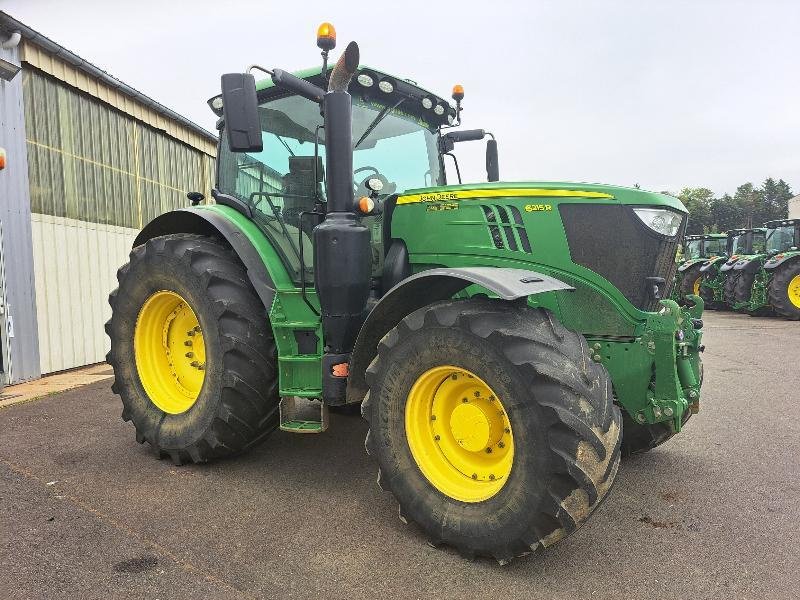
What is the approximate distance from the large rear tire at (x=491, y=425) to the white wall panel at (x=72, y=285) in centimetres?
522

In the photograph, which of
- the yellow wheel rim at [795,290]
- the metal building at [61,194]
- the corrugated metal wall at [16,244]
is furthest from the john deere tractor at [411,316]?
the yellow wheel rim at [795,290]

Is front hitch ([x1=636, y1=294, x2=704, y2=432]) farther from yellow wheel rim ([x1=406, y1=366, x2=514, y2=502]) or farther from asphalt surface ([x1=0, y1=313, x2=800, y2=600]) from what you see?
yellow wheel rim ([x1=406, y1=366, x2=514, y2=502])

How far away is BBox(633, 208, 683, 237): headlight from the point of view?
299 cm

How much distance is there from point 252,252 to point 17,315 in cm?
393

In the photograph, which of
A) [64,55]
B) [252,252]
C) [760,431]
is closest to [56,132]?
[64,55]

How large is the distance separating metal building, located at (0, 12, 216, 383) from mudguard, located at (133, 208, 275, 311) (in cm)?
273

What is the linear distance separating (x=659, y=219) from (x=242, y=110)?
2145 millimetres

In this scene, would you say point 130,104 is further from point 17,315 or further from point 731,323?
point 731,323

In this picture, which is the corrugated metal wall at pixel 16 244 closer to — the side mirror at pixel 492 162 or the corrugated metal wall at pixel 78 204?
the corrugated metal wall at pixel 78 204

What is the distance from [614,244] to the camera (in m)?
2.97

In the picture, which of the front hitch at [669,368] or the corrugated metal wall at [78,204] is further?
the corrugated metal wall at [78,204]

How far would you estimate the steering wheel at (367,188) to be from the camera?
11.6ft

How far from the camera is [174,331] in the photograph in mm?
4094

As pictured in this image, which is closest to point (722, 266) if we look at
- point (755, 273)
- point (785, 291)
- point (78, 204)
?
point (755, 273)
